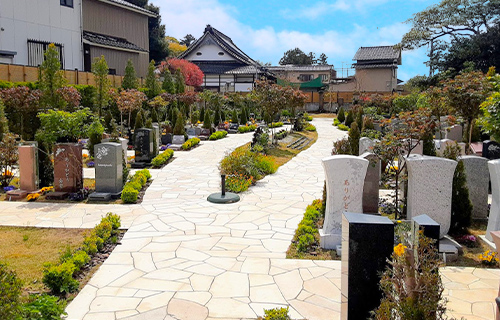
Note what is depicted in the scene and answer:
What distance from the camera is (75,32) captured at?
26.8 meters

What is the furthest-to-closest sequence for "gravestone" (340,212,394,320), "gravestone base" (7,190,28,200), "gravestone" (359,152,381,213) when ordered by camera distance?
"gravestone base" (7,190,28,200)
"gravestone" (359,152,381,213)
"gravestone" (340,212,394,320)

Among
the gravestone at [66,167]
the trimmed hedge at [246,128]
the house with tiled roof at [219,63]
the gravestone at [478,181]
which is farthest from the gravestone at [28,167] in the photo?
the house with tiled roof at [219,63]

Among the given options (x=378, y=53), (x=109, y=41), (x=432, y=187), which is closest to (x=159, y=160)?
(x=432, y=187)

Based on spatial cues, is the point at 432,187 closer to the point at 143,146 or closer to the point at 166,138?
the point at 143,146

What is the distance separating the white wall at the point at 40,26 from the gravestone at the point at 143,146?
41.7 ft

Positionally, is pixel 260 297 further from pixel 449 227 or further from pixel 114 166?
pixel 114 166

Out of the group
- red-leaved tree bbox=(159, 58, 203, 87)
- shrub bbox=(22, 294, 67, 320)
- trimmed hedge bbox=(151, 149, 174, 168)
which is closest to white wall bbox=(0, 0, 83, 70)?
red-leaved tree bbox=(159, 58, 203, 87)

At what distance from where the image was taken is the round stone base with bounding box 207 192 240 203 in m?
10.1

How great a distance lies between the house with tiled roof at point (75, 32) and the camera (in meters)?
23.2

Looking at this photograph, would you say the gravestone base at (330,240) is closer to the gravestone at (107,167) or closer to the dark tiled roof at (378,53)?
the gravestone at (107,167)

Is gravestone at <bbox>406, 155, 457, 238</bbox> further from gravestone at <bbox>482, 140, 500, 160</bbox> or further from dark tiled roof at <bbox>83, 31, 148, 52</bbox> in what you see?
dark tiled roof at <bbox>83, 31, 148, 52</bbox>

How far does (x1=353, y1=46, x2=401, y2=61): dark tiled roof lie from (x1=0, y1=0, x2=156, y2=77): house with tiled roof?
23.1 m

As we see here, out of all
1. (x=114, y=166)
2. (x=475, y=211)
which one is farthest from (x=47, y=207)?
(x=475, y=211)

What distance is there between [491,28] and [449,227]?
28.1 m
